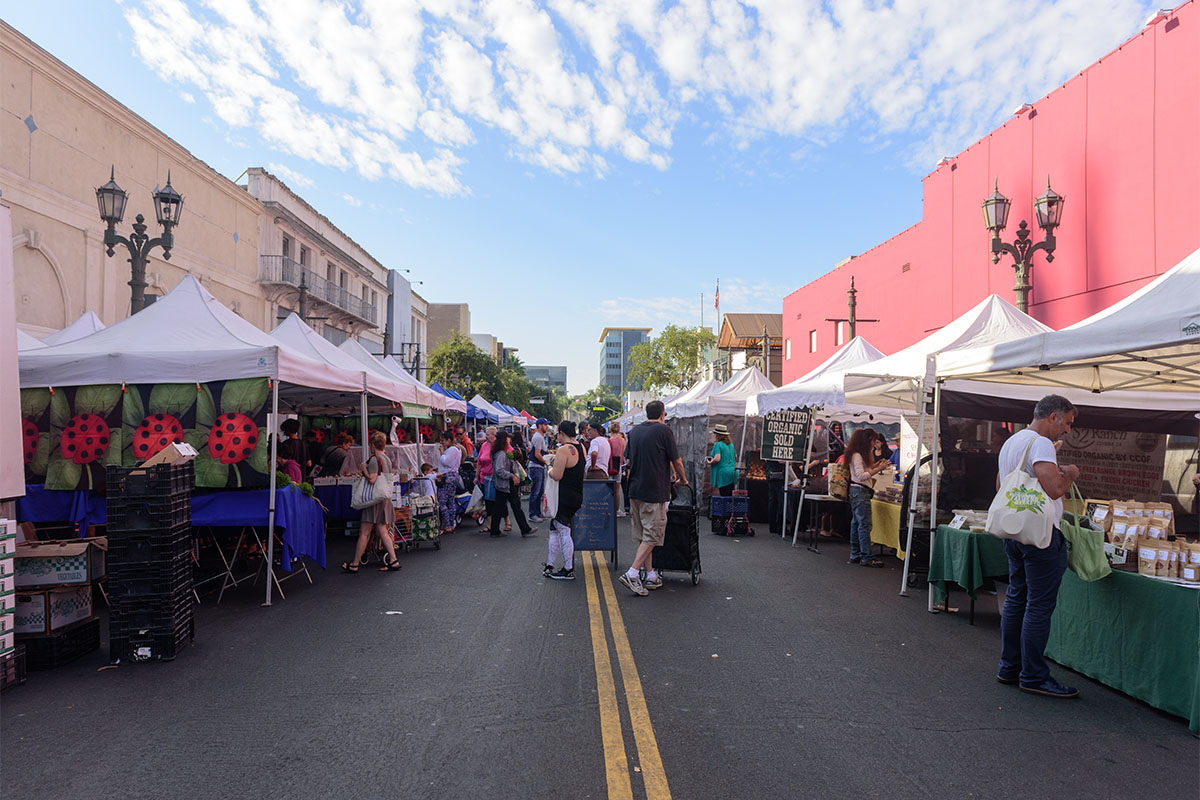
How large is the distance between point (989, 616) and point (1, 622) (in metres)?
8.23

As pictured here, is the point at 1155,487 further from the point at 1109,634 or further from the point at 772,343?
the point at 772,343

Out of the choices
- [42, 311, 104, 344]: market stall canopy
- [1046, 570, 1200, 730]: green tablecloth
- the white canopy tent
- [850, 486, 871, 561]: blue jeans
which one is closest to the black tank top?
the white canopy tent

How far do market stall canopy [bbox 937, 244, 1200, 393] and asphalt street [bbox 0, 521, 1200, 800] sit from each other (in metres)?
2.38

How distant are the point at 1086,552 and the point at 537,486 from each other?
10.9 metres

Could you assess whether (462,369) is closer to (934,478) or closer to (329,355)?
(329,355)

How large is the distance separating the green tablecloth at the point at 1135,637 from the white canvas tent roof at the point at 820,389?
18.4 ft

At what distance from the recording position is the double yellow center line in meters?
3.55

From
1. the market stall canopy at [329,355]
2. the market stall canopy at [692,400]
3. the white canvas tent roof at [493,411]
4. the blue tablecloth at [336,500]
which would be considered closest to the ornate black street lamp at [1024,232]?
the market stall canopy at [692,400]

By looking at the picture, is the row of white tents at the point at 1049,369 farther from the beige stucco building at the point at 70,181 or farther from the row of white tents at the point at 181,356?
the beige stucco building at the point at 70,181

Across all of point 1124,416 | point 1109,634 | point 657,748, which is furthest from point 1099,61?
point 657,748

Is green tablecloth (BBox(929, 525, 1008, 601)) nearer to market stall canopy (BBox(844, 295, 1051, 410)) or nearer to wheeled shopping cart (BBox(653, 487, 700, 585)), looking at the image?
market stall canopy (BBox(844, 295, 1051, 410))

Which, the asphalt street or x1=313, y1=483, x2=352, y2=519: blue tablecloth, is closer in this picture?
the asphalt street

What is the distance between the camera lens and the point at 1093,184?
1317 centimetres

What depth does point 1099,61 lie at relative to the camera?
13.1 meters
